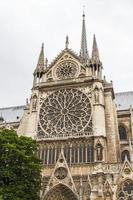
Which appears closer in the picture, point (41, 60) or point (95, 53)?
point (95, 53)

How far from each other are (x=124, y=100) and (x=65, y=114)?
48.3 ft

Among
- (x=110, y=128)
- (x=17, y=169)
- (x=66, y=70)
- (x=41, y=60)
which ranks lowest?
(x=17, y=169)

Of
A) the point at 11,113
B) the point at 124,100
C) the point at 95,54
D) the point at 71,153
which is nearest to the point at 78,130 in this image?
the point at 71,153

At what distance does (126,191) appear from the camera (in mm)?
30281

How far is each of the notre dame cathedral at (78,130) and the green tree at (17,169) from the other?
696 cm

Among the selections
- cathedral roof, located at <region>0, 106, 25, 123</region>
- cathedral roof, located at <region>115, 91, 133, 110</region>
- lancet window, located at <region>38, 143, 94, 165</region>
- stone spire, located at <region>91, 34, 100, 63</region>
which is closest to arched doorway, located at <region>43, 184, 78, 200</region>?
lancet window, located at <region>38, 143, 94, 165</region>

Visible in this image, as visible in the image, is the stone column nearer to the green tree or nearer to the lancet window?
the lancet window

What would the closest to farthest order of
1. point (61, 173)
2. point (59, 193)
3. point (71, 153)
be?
point (59, 193)
point (61, 173)
point (71, 153)

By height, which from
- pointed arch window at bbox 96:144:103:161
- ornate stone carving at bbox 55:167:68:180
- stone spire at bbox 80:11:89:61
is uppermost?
stone spire at bbox 80:11:89:61

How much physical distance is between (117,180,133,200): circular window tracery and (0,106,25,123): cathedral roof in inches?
967

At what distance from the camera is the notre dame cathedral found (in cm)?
3162

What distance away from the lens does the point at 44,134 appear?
36938 millimetres

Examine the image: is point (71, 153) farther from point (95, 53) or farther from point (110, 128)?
point (95, 53)

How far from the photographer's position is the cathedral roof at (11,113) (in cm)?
5243
